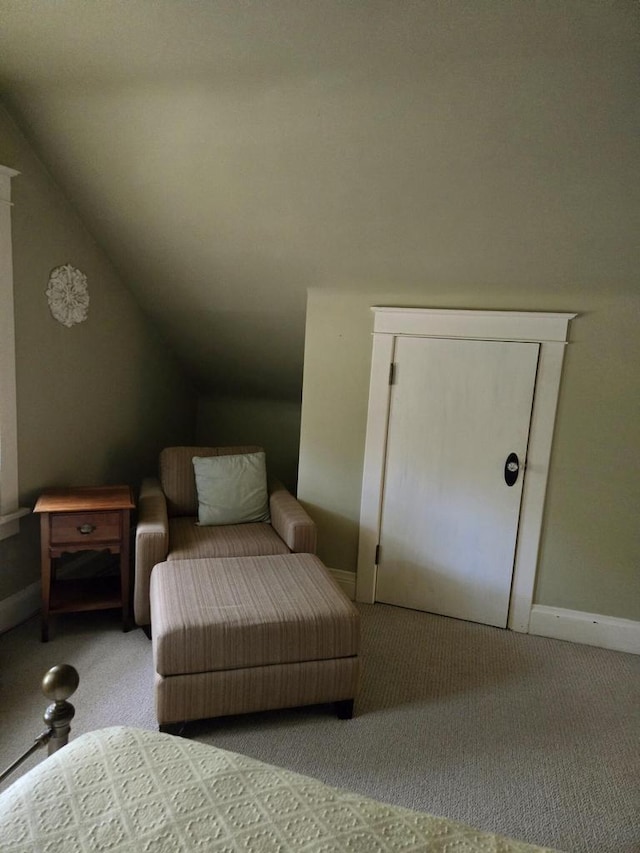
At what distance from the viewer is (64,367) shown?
9.64 feet

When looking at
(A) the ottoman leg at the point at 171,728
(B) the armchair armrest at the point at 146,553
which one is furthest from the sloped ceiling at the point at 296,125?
(A) the ottoman leg at the point at 171,728

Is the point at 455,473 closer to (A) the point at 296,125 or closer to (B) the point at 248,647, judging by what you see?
(B) the point at 248,647

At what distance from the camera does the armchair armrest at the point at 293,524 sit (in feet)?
9.20

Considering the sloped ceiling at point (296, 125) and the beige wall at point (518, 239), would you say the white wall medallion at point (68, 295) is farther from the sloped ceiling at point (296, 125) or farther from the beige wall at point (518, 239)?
the beige wall at point (518, 239)

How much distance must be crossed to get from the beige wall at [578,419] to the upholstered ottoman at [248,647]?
1.08 m

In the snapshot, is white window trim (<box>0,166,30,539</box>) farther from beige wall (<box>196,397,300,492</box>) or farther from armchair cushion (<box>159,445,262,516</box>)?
beige wall (<box>196,397,300,492</box>)

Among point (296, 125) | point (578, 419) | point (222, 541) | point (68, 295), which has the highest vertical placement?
point (296, 125)

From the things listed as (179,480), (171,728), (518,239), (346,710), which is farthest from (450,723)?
(518,239)

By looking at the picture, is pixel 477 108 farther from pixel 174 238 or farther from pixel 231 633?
pixel 231 633

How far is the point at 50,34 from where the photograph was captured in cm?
194

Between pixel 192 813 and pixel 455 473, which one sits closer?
pixel 192 813

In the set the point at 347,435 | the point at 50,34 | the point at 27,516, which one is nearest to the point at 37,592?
the point at 27,516

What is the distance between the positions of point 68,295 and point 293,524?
1.67 m

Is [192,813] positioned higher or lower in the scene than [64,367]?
lower
